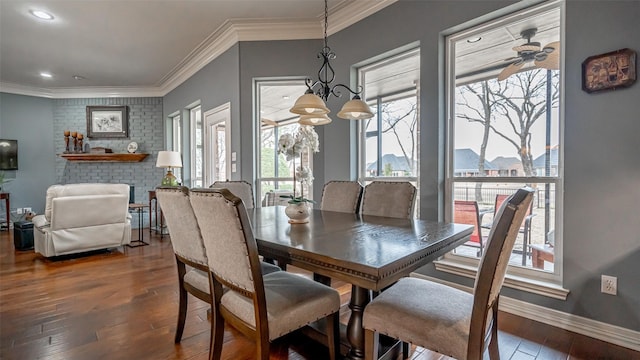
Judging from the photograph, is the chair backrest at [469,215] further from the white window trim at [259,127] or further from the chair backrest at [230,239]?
the chair backrest at [230,239]

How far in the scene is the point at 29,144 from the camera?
6.30m

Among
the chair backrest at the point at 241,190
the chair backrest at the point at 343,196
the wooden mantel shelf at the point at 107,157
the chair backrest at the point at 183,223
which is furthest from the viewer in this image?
the wooden mantel shelf at the point at 107,157

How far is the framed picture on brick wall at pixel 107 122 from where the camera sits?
6.59m

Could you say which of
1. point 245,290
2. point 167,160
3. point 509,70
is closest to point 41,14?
point 167,160

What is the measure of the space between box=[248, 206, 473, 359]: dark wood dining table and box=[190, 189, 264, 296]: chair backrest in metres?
0.21

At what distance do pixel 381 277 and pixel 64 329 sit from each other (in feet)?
7.51

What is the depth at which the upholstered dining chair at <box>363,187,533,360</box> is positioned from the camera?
1111 millimetres

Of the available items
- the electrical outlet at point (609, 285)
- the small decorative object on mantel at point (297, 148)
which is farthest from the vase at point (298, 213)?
the electrical outlet at point (609, 285)

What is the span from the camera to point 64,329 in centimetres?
210

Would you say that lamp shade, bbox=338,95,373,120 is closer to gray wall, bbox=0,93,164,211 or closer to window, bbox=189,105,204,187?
window, bbox=189,105,204,187

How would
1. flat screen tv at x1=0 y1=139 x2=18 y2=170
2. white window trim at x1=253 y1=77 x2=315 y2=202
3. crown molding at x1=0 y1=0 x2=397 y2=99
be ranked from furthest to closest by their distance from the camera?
flat screen tv at x1=0 y1=139 x2=18 y2=170 < white window trim at x1=253 y1=77 x2=315 y2=202 < crown molding at x1=0 y1=0 x2=397 y2=99

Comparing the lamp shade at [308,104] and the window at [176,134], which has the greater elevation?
the window at [176,134]

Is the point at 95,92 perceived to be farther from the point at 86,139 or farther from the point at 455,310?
the point at 455,310

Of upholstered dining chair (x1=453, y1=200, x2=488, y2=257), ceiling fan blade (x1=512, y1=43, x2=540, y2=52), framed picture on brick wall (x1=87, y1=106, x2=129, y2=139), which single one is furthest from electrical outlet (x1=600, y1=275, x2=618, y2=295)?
framed picture on brick wall (x1=87, y1=106, x2=129, y2=139)
